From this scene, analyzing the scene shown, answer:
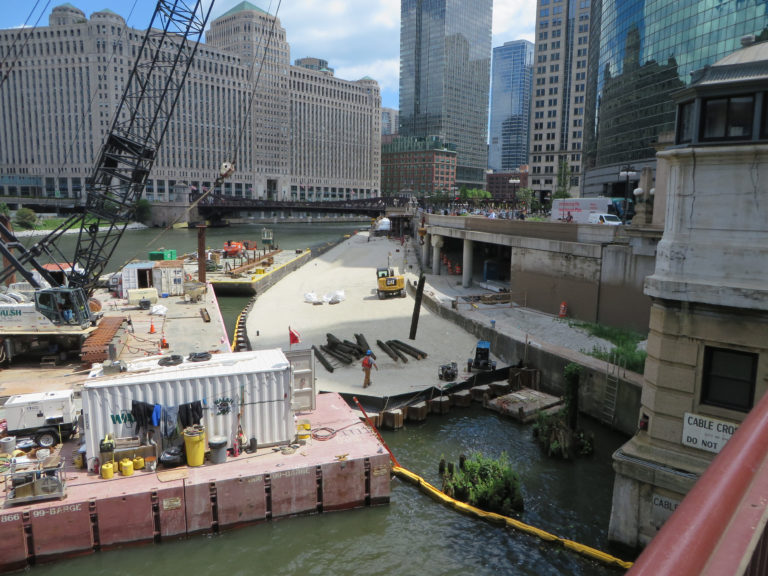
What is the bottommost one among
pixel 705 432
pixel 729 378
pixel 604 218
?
pixel 705 432

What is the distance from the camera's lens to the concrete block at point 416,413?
78.5 ft

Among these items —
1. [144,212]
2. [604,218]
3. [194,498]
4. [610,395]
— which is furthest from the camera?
[144,212]

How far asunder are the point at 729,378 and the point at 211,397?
1344 cm

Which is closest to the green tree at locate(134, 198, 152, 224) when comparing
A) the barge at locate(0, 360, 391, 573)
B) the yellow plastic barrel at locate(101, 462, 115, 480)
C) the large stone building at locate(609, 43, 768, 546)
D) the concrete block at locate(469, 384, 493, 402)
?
the concrete block at locate(469, 384, 493, 402)

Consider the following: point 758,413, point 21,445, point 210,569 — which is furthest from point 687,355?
point 21,445

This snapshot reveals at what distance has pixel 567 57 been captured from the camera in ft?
594

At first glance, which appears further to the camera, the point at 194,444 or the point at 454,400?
the point at 454,400

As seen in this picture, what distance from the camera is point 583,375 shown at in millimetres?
24719

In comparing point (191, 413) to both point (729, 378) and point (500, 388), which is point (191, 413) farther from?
point (500, 388)

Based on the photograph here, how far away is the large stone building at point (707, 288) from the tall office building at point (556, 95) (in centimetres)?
16083

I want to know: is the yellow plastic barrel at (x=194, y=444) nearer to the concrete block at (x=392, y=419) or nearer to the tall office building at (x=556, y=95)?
the concrete block at (x=392, y=419)

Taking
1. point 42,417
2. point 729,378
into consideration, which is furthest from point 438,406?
point 42,417

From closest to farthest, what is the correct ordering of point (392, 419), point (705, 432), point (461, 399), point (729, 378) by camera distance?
point (729, 378)
point (705, 432)
point (392, 419)
point (461, 399)

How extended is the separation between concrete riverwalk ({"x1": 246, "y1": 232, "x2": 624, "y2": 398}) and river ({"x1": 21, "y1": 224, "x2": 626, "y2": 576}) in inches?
288
